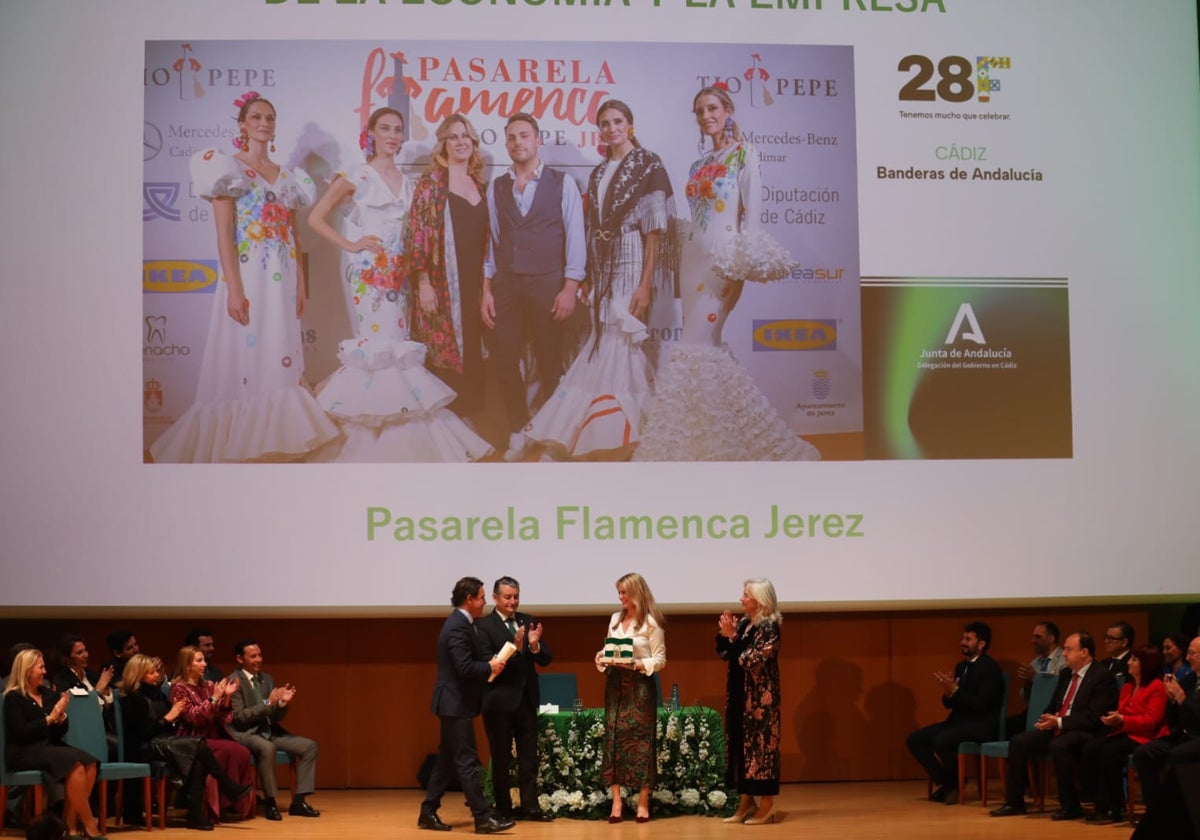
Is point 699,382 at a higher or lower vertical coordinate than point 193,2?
lower

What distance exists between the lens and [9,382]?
28.2 feet

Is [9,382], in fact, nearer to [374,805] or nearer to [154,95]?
[154,95]

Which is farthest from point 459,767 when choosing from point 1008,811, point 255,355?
point 1008,811

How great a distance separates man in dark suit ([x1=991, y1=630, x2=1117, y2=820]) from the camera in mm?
7848

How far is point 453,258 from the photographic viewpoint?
8.81 meters

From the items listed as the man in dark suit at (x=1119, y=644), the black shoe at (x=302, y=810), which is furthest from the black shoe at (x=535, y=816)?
the man in dark suit at (x=1119, y=644)

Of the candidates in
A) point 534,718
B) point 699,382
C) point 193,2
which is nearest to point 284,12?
point 193,2

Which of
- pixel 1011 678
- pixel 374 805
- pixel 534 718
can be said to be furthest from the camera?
pixel 1011 678

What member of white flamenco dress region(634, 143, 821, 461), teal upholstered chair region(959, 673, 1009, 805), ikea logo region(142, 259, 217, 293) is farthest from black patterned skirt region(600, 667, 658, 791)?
ikea logo region(142, 259, 217, 293)

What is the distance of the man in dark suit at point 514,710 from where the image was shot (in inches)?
303

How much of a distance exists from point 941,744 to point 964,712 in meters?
0.24

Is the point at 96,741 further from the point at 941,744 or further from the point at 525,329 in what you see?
the point at 941,744

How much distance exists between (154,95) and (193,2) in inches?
24.3

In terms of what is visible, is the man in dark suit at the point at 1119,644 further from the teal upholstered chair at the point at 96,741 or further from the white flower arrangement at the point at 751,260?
the teal upholstered chair at the point at 96,741
